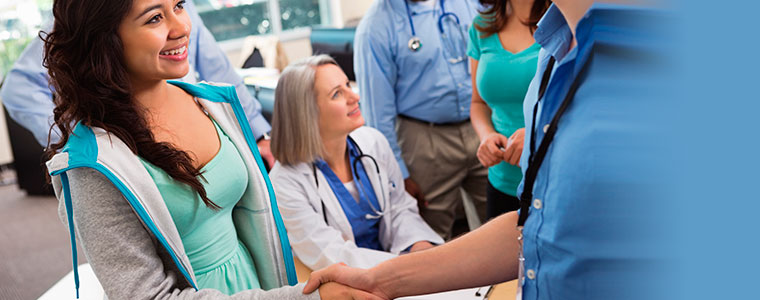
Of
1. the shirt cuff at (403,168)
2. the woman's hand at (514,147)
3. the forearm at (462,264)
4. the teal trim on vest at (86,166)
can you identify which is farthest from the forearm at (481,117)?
the teal trim on vest at (86,166)

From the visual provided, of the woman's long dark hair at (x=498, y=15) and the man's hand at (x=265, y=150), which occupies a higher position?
the woman's long dark hair at (x=498, y=15)

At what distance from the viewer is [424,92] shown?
2.37 m

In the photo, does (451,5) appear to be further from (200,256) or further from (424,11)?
(200,256)

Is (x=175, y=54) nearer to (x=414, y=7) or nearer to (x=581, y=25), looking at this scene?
(x=581, y=25)

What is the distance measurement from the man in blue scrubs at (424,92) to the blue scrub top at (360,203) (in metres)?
0.40

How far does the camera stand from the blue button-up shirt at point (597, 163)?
0.39 metres

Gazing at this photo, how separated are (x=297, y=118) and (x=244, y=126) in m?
0.67

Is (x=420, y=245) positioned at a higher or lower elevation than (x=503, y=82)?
lower

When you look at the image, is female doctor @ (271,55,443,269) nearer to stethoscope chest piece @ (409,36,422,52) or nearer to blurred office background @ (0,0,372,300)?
stethoscope chest piece @ (409,36,422,52)

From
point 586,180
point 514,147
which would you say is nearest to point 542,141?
point 586,180

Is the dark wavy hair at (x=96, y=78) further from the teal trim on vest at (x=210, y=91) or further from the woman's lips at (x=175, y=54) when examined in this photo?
the teal trim on vest at (x=210, y=91)

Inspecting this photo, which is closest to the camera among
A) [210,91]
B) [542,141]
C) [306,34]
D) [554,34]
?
[542,141]

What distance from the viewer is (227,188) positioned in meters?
1.23

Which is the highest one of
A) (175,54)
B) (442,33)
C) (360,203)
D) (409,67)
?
(175,54)
